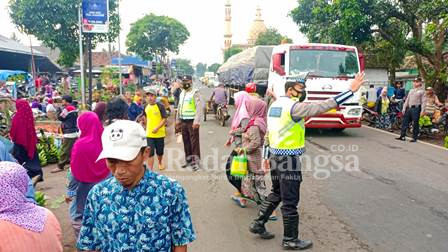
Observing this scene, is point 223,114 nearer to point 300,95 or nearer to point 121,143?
point 300,95

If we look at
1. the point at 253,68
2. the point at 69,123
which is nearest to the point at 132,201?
the point at 69,123

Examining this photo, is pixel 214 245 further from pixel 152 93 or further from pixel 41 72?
pixel 41 72

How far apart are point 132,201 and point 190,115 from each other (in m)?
5.75

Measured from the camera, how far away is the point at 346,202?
576 centimetres

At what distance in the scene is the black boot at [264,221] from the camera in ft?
14.5

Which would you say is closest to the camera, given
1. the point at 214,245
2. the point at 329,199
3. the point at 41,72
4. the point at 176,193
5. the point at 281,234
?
the point at 176,193

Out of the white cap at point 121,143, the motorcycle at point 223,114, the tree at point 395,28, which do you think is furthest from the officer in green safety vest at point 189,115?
the tree at point 395,28

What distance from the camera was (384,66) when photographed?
74.0ft

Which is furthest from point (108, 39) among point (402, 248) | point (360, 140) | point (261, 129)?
point (402, 248)

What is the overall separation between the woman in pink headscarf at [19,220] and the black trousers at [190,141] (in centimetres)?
551

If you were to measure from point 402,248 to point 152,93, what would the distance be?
4820mm

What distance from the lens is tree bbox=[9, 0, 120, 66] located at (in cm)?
1908

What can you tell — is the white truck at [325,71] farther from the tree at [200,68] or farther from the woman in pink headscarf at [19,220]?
the tree at [200,68]

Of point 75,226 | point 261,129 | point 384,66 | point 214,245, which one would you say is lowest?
point 214,245
